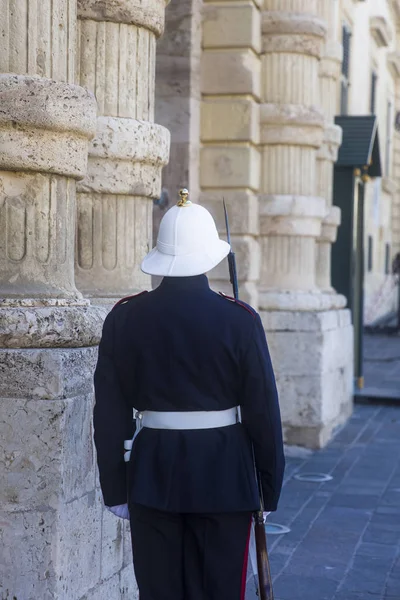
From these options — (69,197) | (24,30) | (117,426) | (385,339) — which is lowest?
(385,339)

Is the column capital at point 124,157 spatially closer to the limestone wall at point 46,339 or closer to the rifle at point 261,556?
the limestone wall at point 46,339

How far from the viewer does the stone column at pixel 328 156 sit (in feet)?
36.3

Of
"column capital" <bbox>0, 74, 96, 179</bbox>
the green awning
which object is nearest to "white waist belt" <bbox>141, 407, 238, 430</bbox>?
"column capital" <bbox>0, 74, 96, 179</bbox>

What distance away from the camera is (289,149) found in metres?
9.86

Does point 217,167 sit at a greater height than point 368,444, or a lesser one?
greater

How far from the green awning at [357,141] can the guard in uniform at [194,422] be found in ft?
27.3

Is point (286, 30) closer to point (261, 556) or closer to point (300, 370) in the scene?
point (300, 370)

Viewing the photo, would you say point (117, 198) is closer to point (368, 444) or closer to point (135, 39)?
point (135, 39)

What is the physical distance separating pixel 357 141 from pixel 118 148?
7.10 meters

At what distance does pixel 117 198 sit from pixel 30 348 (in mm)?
1399

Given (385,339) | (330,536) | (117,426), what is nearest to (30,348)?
(117,426)

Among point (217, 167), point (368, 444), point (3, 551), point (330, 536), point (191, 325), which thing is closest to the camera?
point (191, 325)

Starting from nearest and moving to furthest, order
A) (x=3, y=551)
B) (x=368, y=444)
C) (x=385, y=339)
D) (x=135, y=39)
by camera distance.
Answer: (x=3, y=551) → (x=135, y=39) → (x=368, y=444) → (x=385, y=339)

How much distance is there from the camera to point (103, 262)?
546cm
